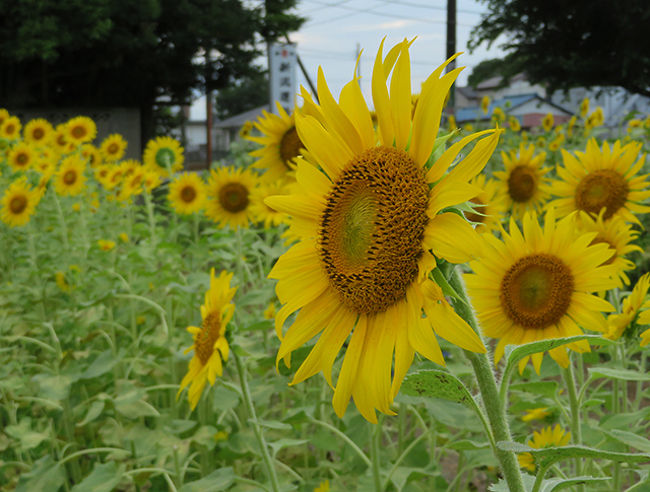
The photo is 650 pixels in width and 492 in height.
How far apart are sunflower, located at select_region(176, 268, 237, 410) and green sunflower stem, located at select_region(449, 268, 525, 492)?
679 millimetres

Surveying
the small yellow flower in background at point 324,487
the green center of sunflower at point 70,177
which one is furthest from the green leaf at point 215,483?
the green center of sunflower at point 70,177

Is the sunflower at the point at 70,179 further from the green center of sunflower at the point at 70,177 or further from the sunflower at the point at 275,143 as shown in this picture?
the sunflower at the point at 275,143

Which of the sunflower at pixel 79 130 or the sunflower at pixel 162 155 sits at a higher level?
the sunflower at pixel 79 130

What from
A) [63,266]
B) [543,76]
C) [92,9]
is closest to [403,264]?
[63,266]

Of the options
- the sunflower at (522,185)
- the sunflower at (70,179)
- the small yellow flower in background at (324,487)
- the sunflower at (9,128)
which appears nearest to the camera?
the small yellow flower in background at (324,487)

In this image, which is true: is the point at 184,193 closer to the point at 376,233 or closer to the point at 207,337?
the point at 207,337

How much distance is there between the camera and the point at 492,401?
2.37 ft

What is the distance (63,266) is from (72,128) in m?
2.30

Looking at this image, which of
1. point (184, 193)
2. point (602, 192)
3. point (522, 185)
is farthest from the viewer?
point (184, 193)

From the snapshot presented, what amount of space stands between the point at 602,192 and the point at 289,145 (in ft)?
3.12

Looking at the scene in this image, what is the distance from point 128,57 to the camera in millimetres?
14281

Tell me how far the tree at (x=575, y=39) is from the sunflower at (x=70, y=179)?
1085 cm

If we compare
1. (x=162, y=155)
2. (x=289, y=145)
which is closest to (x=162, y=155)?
(x=162, y=155)

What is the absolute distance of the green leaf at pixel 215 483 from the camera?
1.35 metres
